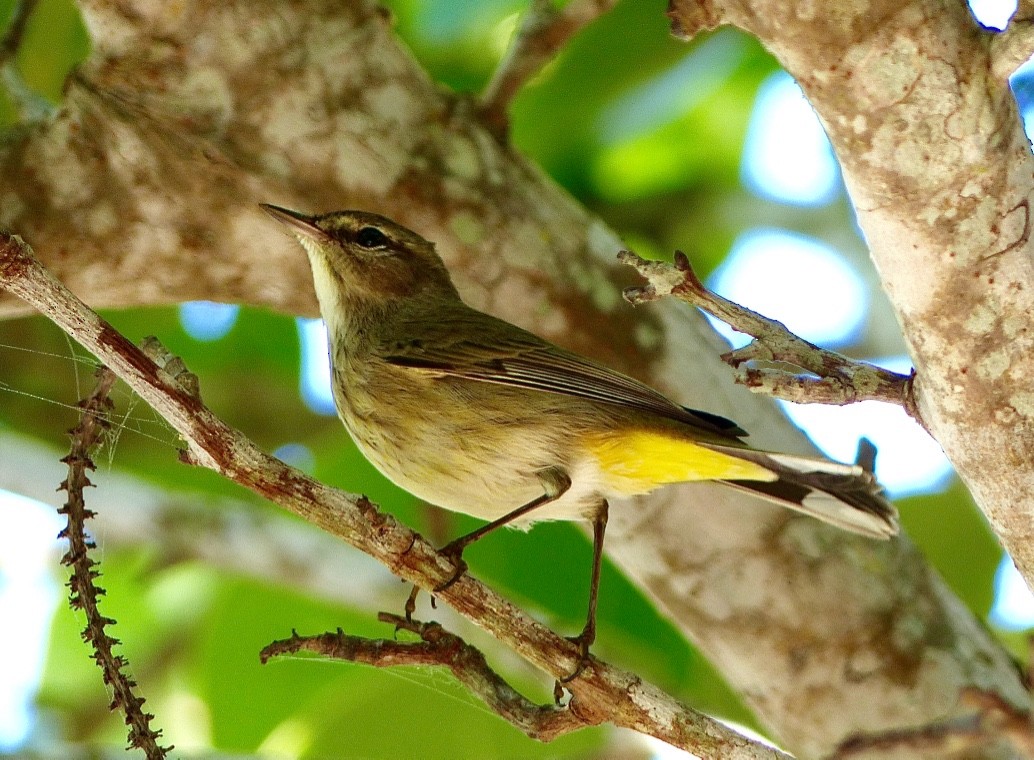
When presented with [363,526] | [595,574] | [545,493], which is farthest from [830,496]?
[363,526]

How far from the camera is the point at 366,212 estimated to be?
390 cm

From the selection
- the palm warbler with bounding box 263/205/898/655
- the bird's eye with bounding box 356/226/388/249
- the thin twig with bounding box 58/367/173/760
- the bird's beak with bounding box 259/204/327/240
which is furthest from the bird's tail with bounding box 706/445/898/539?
the thin twig with bounding box 58/367/173/760

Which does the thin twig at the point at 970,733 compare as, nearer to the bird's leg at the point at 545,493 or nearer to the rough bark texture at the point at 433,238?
the bird's leg at the point at 545,493

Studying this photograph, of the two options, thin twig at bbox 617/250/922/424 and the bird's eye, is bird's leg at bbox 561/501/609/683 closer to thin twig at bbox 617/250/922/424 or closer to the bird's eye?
thin twig at bbox 617/250/922/424

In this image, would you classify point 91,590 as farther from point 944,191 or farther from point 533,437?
point 944,191

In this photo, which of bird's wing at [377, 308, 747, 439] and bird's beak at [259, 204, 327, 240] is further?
bird's beak at [259, 204, 327, 240]

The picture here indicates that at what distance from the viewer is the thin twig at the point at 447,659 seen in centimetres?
259

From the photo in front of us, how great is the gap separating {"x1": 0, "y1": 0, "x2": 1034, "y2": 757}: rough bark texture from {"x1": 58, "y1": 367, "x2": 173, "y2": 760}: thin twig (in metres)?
1.47

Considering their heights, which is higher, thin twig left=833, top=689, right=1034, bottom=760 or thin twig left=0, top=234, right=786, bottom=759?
thin twig left=0, top=234, right=786, bottom=759

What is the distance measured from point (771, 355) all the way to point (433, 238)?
165cm

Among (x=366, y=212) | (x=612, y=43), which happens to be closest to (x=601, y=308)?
(x=366, y=212)

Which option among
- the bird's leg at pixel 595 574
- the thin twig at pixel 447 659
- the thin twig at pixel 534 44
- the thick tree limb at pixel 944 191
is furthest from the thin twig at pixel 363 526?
the thin twig at pixel 534 44

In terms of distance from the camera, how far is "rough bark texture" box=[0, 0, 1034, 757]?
3.69 m

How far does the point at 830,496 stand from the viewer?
12.0ft
